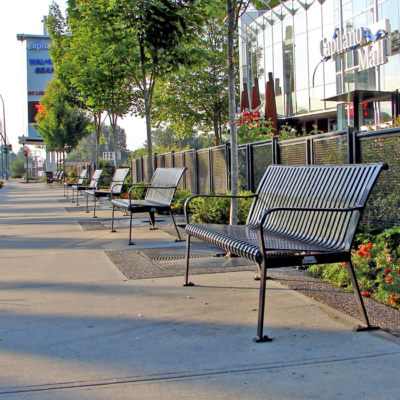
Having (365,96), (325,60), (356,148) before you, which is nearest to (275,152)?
(356,148)

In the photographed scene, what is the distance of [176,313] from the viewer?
12.6 feet

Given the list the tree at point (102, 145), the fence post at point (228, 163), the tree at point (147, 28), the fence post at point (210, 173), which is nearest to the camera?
the fence post at point (228, 163)

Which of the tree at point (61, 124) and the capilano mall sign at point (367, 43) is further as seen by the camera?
the tree at point (61, 124)

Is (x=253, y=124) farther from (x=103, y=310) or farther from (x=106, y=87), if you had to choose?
(x=103, y=310)

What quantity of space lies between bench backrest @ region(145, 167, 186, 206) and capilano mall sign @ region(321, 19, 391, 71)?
14.9 meters

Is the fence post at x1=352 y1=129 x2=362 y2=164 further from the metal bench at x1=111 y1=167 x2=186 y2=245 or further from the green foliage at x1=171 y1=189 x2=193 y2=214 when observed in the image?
the green foliage at x1=171 y1=189 x2=193 y2=214

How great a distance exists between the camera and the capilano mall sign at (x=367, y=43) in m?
20.0

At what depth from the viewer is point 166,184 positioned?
811cm

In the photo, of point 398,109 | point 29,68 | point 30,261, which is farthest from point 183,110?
point 29,68

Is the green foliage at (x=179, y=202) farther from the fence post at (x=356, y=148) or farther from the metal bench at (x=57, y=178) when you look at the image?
the metal bench at (x=57, y=178)

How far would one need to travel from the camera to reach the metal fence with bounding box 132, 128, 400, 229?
5352mm

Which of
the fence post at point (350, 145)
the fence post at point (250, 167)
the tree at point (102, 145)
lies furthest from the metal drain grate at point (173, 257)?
the tree at point (102, 145)

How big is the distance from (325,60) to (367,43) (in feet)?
13.6

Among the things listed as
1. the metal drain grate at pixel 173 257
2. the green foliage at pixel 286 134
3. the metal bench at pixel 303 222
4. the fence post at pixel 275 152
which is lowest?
the metal drain grate at pixel 173 257
